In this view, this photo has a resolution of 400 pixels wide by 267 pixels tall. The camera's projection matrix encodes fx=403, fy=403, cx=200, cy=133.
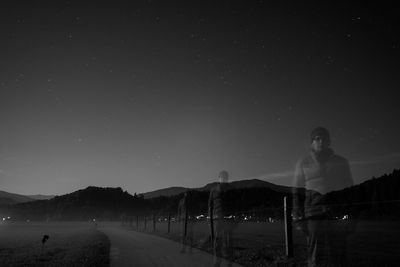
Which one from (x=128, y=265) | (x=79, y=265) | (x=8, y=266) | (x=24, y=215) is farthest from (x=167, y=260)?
(x=24, y=215)

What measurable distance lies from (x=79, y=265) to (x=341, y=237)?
6.99m

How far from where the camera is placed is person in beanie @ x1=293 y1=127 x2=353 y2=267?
23.9 ft

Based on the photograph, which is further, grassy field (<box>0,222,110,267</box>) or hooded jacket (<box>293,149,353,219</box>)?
grassy field (<box>0,222,110,267</box>)

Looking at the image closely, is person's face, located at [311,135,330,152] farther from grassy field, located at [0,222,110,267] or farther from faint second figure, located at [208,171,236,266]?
grassy field, located at [0,222,110,267]

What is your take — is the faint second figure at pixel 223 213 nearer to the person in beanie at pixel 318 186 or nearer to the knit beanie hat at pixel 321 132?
the person in beanie at pixel 318 186

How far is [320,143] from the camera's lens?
24.9ft

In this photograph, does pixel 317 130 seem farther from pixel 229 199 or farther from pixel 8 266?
pixel 8 266

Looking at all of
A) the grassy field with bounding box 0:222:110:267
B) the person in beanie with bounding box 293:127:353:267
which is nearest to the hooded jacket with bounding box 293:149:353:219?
the person in beanie with bounding box 293:127:353:267

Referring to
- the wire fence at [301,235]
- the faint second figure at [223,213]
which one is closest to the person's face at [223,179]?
the faint second figure at [223,213]

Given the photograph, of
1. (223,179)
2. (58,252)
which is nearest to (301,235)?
(223,179)

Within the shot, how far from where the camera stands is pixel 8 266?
1203cm

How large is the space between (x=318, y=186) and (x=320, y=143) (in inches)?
31.8

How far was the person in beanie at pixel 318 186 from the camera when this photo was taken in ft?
23.9

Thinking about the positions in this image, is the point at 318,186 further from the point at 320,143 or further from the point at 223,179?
the point at 223,179
